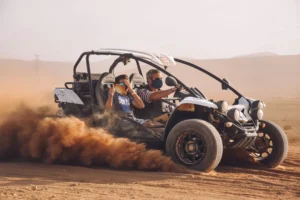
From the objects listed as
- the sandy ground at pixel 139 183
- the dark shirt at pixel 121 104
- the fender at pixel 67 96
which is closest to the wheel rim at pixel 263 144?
the sandy ground at pixel 139 183

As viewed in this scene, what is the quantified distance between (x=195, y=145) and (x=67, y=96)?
2688 mm

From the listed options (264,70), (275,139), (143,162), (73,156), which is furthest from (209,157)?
(264,70)

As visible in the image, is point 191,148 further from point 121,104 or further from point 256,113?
point 121,104

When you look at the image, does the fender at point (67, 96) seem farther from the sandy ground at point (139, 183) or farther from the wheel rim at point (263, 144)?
the wheel rim at point (263, 144)

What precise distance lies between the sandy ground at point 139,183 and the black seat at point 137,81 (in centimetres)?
207

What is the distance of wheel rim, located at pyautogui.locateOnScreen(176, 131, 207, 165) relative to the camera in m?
7.42

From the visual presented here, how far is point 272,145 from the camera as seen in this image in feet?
27.9

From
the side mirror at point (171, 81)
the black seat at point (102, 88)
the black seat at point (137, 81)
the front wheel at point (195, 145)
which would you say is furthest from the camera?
the black seat at point (137, 81)

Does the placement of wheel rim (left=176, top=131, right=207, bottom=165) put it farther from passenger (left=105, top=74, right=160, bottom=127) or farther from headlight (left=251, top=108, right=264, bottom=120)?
headlight (left=251, top=108, right=264, bottom=120)

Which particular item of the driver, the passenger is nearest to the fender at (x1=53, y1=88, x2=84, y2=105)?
the passenger

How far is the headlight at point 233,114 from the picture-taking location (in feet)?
24.8

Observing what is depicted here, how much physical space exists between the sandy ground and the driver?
4.89 feet

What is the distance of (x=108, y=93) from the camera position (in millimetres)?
8500

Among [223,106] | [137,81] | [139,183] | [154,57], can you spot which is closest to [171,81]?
[154,57]
